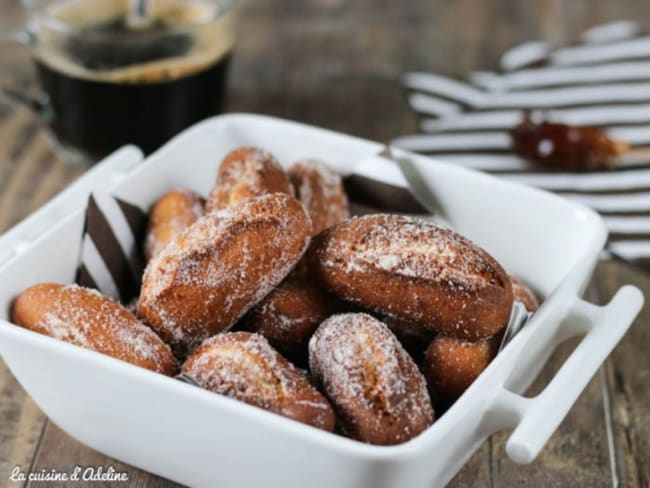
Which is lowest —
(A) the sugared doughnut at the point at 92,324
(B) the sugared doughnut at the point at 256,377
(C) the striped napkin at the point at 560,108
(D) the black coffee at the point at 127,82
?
(C) the striped napkin at the point at 560,108

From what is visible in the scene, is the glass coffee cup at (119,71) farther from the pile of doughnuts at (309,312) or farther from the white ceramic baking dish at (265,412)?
the pile of doughnuts at (309,312)

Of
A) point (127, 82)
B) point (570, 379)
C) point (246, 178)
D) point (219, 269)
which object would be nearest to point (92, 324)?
point (219, 269)

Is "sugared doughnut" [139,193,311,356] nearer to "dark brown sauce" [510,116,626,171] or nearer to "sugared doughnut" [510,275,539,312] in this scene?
"sugared doughnut" [510,275,539,312]

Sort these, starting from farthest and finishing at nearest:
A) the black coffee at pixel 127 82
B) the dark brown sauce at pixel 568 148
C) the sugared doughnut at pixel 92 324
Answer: the dark brown sauce at pixel 568 148
the black coffee at pixel 127 82
the sugared doughnut at pixel 92 324

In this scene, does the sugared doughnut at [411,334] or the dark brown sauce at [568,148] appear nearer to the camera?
the sugared doughnut at [411,334]

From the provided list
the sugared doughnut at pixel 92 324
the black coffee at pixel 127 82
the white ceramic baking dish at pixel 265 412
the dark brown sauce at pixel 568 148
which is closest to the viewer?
the white ceramic baking dish at pixel 265 412

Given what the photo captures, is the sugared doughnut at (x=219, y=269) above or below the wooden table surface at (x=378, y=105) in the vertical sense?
above

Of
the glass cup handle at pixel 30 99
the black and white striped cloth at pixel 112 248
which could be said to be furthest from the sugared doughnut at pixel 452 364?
the glass cup handle at pixel 30 99

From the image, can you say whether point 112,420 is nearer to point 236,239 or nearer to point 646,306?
point 236,239

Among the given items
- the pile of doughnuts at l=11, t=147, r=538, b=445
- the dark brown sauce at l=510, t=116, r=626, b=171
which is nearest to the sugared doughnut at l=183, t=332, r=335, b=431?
the pile of doughnuts at l=11, t=147, r=538, b=445
